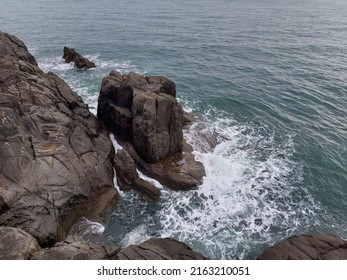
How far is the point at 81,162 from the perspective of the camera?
28281 millimetres

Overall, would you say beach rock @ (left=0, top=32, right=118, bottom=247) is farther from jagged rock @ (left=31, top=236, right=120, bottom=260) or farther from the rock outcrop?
jagged rock @ (left=31, top=236, right=120, bottom=260)

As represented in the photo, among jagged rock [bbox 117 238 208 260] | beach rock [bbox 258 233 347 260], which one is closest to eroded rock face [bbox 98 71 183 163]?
jagged rock [bbox 117 238 208 260]

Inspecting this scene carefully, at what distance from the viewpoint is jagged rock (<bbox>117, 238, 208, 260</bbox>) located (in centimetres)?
1909

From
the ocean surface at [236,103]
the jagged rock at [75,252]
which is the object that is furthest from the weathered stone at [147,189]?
the jagged rock at [75,252]

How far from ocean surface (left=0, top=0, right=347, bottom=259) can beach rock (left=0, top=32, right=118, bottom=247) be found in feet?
10.3

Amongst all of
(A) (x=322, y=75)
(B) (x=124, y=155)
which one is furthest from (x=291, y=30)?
(B) (x=124, y=155)

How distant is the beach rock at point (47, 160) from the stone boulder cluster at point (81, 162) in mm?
81

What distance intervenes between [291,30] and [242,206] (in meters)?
78.7

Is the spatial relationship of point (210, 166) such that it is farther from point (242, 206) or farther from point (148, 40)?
point (148, 40)

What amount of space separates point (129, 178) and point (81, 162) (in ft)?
17.4

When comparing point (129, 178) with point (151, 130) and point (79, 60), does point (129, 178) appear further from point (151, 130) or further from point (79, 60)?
point (79, 60)

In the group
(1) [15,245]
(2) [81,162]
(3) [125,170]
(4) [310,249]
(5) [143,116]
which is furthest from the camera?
(5) [143,116]

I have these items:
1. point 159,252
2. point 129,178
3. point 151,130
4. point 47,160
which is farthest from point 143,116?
point 159,252

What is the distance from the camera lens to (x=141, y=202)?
95.2 ft
